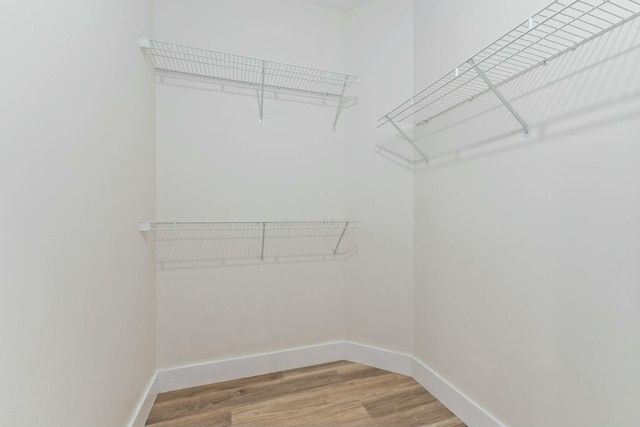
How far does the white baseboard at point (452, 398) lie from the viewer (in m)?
1.39

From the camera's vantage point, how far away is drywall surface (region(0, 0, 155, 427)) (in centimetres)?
66

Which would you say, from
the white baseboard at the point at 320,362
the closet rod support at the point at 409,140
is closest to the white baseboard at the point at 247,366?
the white baseboard at the point at 320,362

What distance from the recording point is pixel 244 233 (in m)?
1.91

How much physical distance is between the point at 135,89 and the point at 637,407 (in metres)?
2.26

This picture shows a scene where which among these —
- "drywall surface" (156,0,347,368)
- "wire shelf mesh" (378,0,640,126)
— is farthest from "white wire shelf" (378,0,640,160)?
"drywall surface" (156,0,347,368)

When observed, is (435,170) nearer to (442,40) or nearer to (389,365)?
(442,40)

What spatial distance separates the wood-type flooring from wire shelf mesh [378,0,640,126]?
1662 millimetres

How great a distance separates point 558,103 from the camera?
3.46 feet

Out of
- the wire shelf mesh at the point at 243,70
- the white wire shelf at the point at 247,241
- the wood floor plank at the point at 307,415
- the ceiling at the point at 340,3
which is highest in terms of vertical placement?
the ceiling at the point at 340,3

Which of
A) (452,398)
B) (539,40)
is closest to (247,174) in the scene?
(539,40)

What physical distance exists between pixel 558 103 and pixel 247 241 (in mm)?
1720

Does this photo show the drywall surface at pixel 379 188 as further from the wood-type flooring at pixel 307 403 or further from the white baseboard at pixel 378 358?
the wood-type flooring at pixel 307 403

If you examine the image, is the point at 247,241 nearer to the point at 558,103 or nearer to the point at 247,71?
the point at 247,71

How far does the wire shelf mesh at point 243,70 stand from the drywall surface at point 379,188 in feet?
0.74
